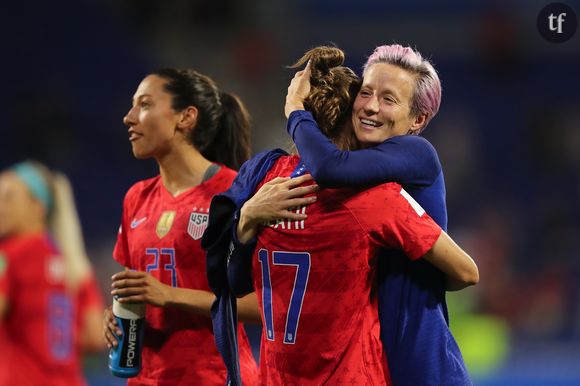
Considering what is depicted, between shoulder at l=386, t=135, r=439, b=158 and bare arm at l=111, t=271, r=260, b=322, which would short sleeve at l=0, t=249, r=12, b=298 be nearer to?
bare arm at l=111, t=271, r=260, b=322

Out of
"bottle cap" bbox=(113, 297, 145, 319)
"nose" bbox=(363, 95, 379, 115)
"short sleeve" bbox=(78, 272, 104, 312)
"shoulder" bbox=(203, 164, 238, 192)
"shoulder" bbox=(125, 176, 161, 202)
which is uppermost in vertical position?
"nose" bbox=(363, 95, 379, 115)

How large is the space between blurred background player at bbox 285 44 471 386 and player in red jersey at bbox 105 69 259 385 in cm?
90

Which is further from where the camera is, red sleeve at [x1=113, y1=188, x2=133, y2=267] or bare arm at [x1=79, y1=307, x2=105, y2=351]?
bare arm at [x1=79, y1=307, x2=105, y2=351]

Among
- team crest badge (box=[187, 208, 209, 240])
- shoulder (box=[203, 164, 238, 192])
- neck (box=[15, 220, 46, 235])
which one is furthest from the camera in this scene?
neck (box=[15, 220, 46, 235])

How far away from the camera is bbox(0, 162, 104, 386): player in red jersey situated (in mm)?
4855

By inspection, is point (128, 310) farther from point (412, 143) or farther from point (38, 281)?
point (412, 143)

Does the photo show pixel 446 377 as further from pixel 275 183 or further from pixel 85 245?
pixel 85 245

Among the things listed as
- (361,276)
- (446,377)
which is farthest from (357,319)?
(446,377)

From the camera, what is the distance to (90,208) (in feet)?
40.2

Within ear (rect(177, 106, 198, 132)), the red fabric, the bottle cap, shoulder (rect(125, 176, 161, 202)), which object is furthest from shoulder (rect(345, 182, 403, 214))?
the red fabric

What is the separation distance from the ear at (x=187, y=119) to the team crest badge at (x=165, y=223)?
0.37 meters

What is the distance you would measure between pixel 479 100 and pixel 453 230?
2556mm

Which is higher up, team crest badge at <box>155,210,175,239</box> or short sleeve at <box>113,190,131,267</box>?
team crest badge at <box>155,210,175,239</box>

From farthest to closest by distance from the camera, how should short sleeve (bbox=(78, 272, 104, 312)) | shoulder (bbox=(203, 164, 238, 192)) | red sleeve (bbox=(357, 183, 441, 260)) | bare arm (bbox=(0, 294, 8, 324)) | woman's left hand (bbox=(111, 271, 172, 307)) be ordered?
short sleeve (bbox=(78, 272, 104, 312))
bare arm (bbox=(0, 294, 8, 324))
shoulder (bbox=(203, 164, 238, 192))
woman's left hand (bbox=(111, 271, 172, 307))
red sleeve (bbox=(357, 183, 441, 260))
